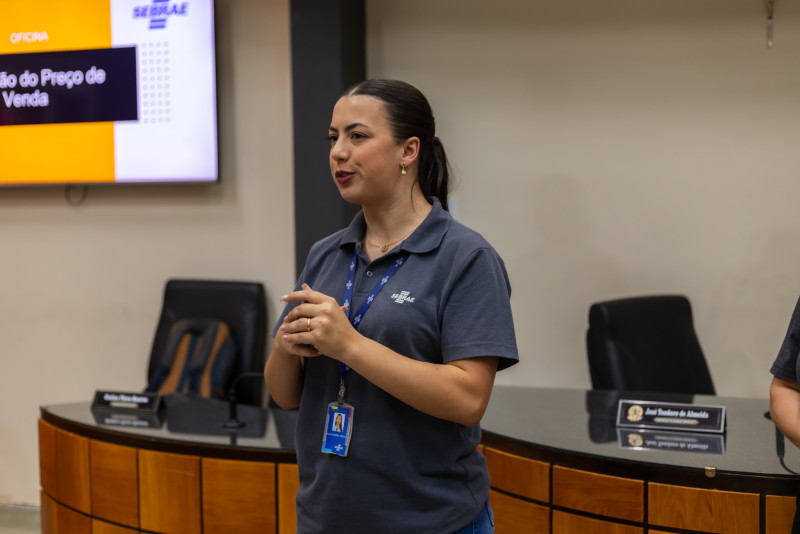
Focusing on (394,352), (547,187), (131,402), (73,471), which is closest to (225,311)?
(131,402)

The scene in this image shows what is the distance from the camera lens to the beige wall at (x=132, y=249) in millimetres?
4059

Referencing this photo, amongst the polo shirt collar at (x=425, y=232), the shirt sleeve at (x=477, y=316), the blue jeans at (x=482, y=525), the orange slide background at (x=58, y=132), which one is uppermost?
the orange slide background at (x=58, y=132)

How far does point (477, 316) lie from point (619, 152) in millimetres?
2623

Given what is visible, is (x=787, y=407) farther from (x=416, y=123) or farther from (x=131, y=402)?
(x=131, y=402)

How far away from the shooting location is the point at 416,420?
135cm

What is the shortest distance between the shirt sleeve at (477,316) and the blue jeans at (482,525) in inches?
10.7

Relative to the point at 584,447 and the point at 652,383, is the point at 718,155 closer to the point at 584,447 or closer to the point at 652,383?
the point at 652,383

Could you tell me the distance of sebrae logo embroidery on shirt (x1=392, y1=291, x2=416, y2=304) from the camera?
135 cm

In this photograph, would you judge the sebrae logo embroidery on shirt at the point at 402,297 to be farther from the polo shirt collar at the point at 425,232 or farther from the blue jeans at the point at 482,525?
the blue jeans at the point at 482,525

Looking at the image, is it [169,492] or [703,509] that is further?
[169,492]

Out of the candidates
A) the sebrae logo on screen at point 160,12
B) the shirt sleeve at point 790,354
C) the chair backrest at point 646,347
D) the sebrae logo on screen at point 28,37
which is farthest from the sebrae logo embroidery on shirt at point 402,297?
the sebrae logo on screen at point 28,37

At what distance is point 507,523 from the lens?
2285mm

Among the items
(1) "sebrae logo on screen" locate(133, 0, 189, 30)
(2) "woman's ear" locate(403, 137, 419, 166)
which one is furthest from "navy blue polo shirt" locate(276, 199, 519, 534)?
(1) "sebrae logo on screen" locate(133, 0, 189, 30)

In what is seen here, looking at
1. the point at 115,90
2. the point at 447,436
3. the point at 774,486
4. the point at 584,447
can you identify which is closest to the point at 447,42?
the point at 115,90
